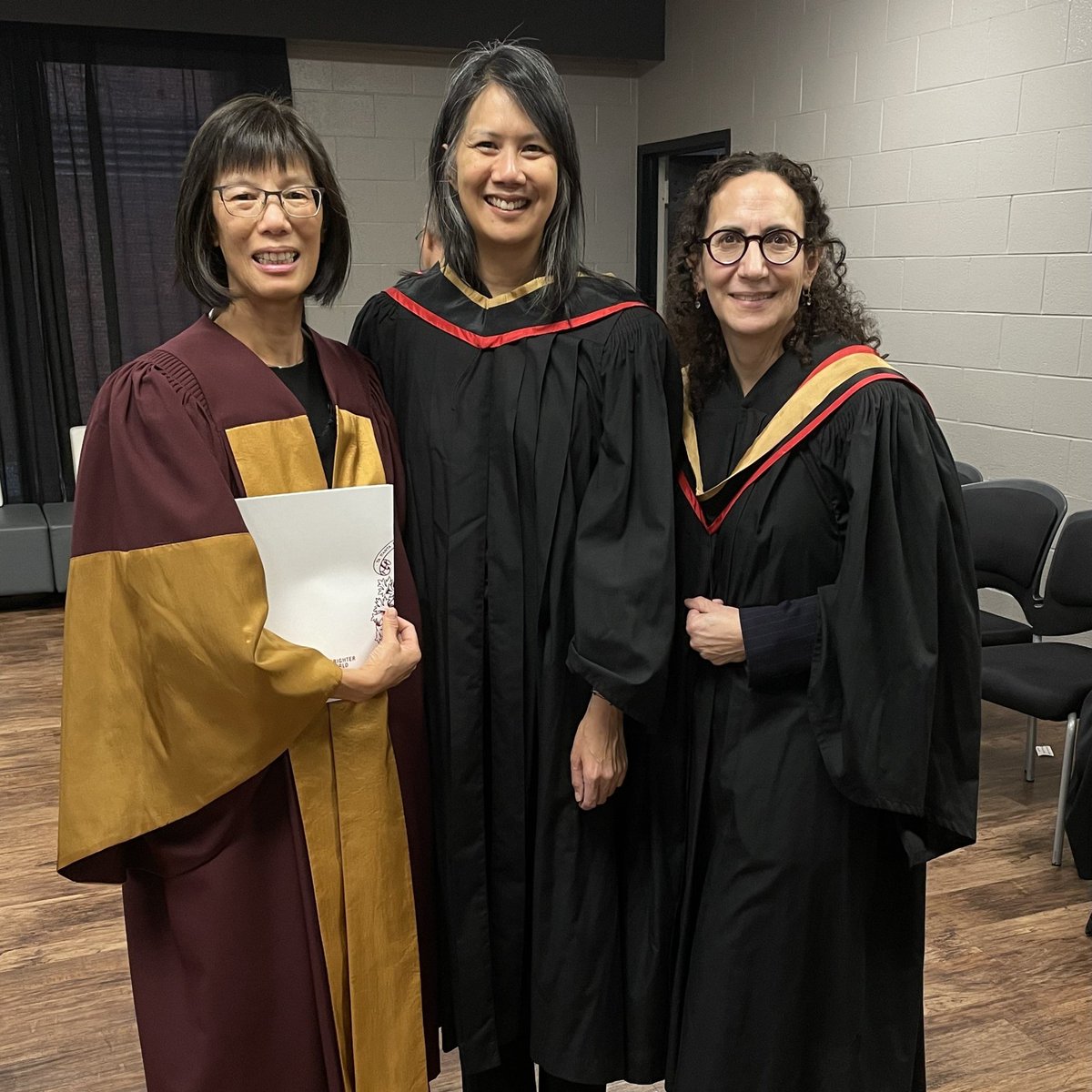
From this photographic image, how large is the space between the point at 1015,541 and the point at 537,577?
2.33 m

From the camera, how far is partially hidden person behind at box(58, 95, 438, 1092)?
137cm

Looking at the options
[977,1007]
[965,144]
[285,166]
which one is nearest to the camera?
[285,166]

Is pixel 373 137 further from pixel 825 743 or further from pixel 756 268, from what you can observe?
pixel 825 743

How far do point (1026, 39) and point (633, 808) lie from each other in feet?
11.0

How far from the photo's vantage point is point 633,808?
1684 mm

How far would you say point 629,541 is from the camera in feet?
4.96

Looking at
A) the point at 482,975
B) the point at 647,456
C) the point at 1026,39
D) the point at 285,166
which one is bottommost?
the point at 482,975

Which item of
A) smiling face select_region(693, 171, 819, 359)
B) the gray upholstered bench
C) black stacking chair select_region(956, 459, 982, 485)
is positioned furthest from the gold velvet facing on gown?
the gray upholstered bench

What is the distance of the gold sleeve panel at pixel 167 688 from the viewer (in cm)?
136

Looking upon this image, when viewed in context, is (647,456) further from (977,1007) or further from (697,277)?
(977,1007)

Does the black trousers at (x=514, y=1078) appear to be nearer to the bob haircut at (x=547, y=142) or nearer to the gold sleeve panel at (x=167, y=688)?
the gold sleeve panel at (x=167, y=688)

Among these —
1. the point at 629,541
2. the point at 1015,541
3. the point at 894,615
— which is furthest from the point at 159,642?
the point at 1015,541

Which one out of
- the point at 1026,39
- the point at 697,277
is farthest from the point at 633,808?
the point at 1026,39

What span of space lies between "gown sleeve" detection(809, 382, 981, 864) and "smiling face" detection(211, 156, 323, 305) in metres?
0.75
